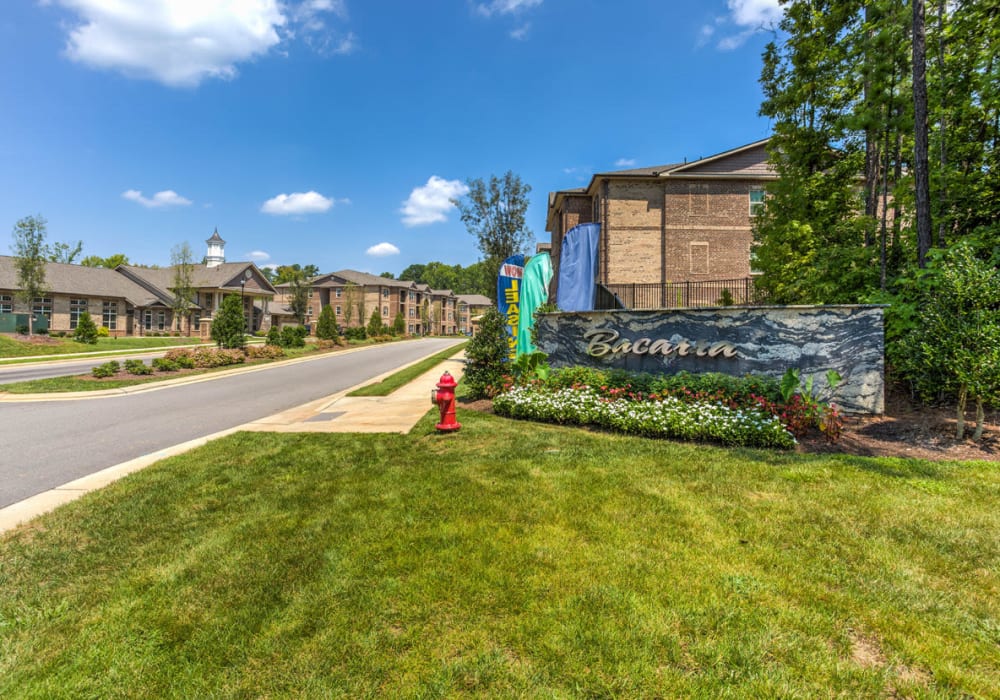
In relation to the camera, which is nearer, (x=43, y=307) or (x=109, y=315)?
(x=43, y=307)

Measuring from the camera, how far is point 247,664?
8.07 feet

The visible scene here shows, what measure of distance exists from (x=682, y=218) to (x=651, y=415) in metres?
21.1

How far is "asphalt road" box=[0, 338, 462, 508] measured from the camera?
6.02 metres

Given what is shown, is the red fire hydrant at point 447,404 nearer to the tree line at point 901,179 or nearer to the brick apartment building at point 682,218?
the tree line at point 901,179

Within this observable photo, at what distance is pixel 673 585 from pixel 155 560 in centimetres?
406

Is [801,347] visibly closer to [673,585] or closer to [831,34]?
[673,585]

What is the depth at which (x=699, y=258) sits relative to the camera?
81.6 feet

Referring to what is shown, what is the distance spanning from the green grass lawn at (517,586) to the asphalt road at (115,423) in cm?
181

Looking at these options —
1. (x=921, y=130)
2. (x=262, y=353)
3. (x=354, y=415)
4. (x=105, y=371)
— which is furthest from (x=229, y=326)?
(x=921, y=130)

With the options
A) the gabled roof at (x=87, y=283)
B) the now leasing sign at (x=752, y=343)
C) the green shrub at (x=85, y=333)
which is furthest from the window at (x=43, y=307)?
the now leasing sign at (x=752, y=343)

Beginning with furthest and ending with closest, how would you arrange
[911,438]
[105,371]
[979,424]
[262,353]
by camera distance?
[262,353] < [105,371] < [911,438] < [979,424]

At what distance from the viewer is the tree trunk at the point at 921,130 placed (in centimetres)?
819

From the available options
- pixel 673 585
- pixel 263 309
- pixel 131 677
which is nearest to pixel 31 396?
pixel 131 677

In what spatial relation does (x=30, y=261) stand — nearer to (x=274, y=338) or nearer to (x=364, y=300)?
(x=274, y=338)
